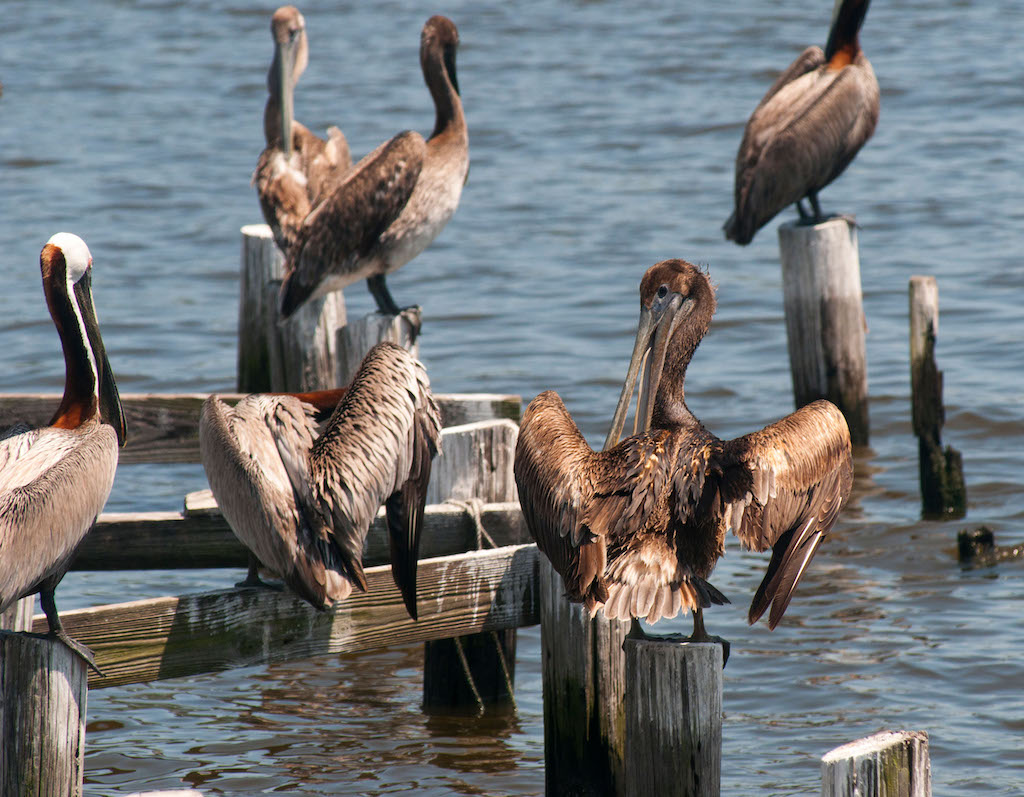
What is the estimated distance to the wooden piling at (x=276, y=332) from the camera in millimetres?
6480

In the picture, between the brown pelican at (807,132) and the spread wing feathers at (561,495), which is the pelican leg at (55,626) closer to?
the spread wing feathers at (561,495)

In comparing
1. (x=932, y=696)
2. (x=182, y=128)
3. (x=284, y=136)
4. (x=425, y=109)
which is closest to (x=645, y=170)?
(x=425, y=109)

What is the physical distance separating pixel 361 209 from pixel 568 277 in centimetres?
489

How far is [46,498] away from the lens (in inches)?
134

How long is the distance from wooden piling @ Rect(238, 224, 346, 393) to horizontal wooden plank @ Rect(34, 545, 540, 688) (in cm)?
219

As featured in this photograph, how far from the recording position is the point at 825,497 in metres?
3.68

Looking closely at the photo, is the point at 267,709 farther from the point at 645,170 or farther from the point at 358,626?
the point at 645,170

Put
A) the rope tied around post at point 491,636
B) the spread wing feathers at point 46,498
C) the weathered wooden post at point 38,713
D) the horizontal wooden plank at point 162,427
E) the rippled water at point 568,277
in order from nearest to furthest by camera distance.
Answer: the weathered wooden post at point 38,713, the spread wing feathers at point 46,498, the rope tied around post at point 491,636, the rippled water at point 568,277, the horizontal wooden plank at point 162,427

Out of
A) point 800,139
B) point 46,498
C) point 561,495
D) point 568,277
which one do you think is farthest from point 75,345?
point 568,277

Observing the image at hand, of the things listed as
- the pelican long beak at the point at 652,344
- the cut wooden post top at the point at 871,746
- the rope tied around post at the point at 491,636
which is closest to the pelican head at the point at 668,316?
the pelican long beak at the point at 652,344

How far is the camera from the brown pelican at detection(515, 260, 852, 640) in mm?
3434

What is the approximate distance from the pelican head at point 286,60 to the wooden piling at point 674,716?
14.9 ft

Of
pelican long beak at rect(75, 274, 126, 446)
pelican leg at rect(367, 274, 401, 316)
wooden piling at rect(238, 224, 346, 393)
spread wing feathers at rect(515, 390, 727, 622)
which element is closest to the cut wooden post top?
spread wing feathers at rect(515, 390, 727, 622)

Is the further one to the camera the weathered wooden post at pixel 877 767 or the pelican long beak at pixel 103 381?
the pelican long beak at pixel 103 381
